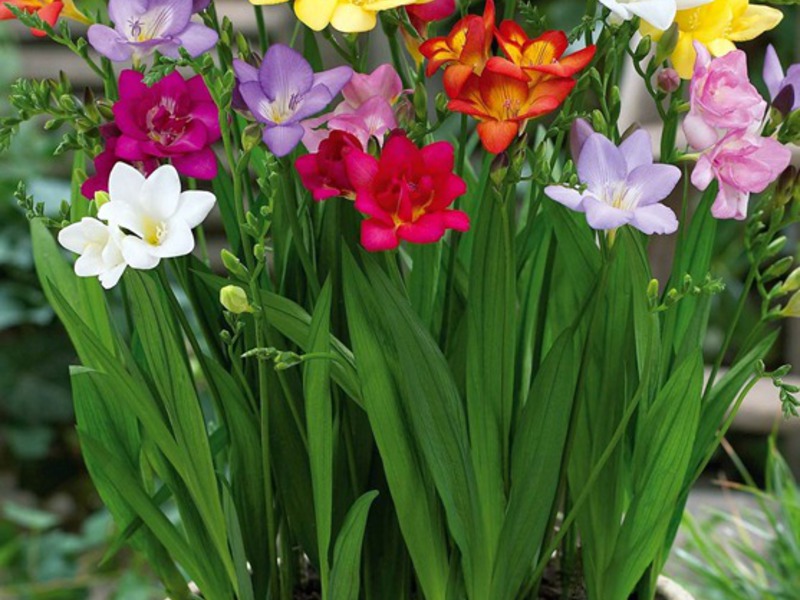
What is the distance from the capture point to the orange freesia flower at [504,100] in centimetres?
56

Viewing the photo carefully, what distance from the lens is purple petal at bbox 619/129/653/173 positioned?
62 centimetres

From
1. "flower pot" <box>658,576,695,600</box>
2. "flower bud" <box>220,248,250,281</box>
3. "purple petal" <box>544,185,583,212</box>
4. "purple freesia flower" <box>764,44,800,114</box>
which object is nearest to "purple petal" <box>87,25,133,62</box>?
"flower bud" <box>220,248,250,281</box>

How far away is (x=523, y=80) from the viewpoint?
562 millimetres

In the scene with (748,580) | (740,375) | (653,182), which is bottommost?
(748,580)

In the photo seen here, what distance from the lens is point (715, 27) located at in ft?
2.07

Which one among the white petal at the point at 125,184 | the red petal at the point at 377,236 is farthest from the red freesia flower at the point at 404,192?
the white petal at the point at 125,184

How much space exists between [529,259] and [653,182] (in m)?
0.19

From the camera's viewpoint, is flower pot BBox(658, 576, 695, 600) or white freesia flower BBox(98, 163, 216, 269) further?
flower pot BBox(658, 576, 695, 600)

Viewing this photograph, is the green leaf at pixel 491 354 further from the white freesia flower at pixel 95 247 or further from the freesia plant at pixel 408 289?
the white freesia flower at pixel 95 247

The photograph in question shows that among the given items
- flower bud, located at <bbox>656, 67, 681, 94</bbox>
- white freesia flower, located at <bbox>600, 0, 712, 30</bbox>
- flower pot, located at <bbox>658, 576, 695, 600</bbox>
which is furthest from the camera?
flower pot, located at <bbox>658, 576, 695, 600</bbox>

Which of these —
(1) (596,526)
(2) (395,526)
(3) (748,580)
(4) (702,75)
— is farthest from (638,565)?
(3) (748,580)

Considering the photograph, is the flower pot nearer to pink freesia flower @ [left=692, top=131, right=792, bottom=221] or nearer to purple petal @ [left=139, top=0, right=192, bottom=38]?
pink freesia flower @ [left=692, top=131, right=792, bottom=221]

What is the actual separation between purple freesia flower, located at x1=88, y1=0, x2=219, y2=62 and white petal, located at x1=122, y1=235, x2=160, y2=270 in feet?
0.30

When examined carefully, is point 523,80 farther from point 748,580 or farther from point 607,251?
point 748,580
